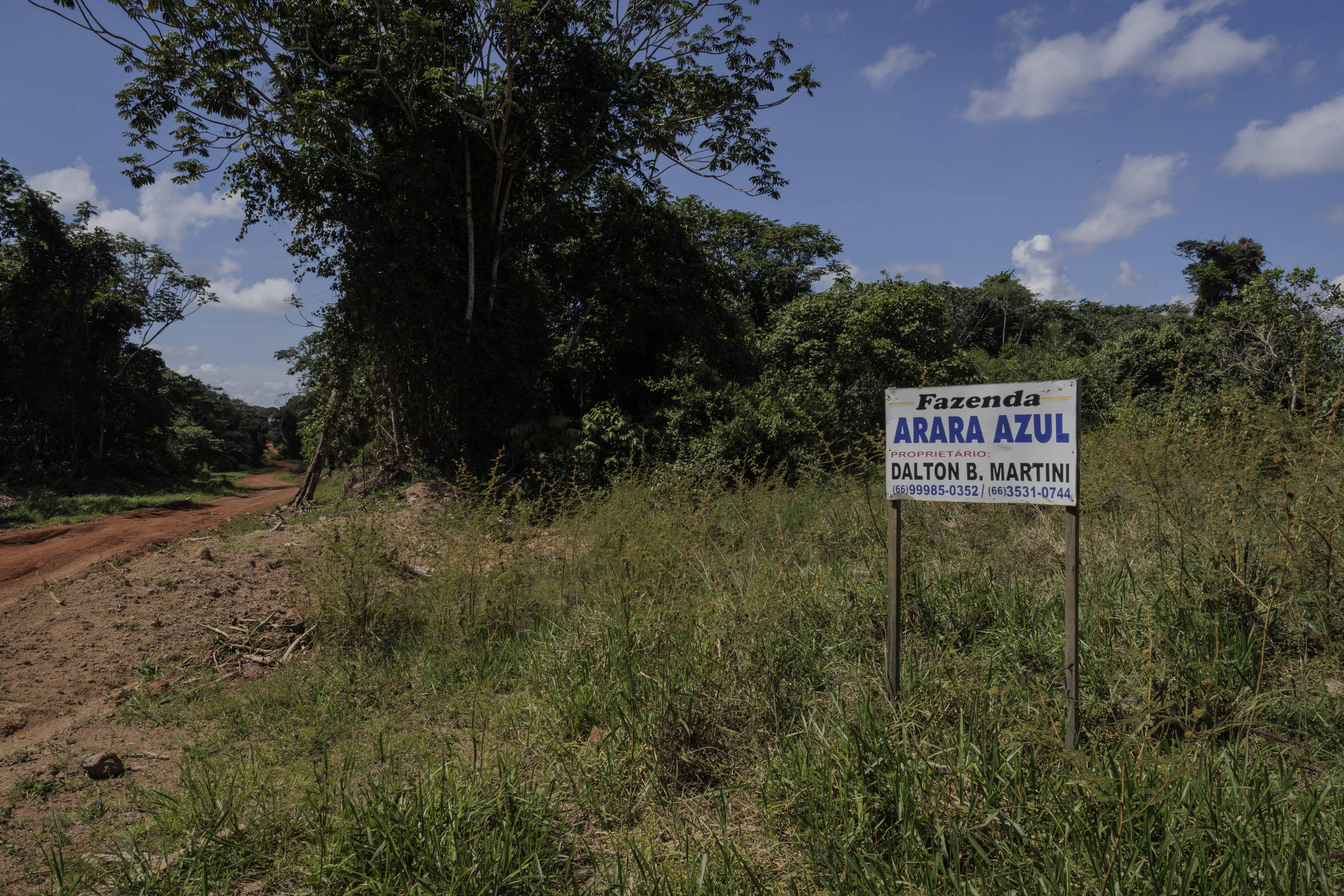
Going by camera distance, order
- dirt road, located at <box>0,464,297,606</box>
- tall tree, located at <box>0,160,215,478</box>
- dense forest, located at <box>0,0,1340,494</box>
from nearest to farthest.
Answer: dirt road, located at <box>0,464,297,606</box> < dense forest, located at <box>0,0,1340,494</box> < tall tree, located at <box>0,160,215,478</box>

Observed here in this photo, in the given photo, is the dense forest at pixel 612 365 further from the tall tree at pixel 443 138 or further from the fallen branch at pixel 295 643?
the fallen branch at pixel 295 643

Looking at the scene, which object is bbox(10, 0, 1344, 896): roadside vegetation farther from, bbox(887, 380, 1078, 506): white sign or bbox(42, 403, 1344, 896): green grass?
bbox(887, 380, 1078, 506): white sign

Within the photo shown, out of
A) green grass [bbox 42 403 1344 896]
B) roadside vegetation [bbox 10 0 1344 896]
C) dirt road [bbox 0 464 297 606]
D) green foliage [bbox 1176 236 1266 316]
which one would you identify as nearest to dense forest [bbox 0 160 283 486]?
dirt road [bbox 0 464 297 606]

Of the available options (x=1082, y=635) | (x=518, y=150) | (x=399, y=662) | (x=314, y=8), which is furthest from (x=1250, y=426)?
(x=314, y=8)

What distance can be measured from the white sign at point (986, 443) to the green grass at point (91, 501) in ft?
49.4

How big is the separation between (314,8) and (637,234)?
687 centimetres

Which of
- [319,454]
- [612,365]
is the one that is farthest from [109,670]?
[612,365]

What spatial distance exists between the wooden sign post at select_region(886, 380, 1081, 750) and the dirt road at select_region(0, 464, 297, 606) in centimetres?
822

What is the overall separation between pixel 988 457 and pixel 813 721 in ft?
4.68

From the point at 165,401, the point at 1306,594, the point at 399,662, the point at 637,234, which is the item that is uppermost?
the point at 637,234

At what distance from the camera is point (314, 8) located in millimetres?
10750

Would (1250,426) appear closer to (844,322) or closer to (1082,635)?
(1082,635)

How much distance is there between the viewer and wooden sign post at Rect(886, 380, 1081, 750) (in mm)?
2852

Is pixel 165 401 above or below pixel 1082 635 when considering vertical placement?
above
